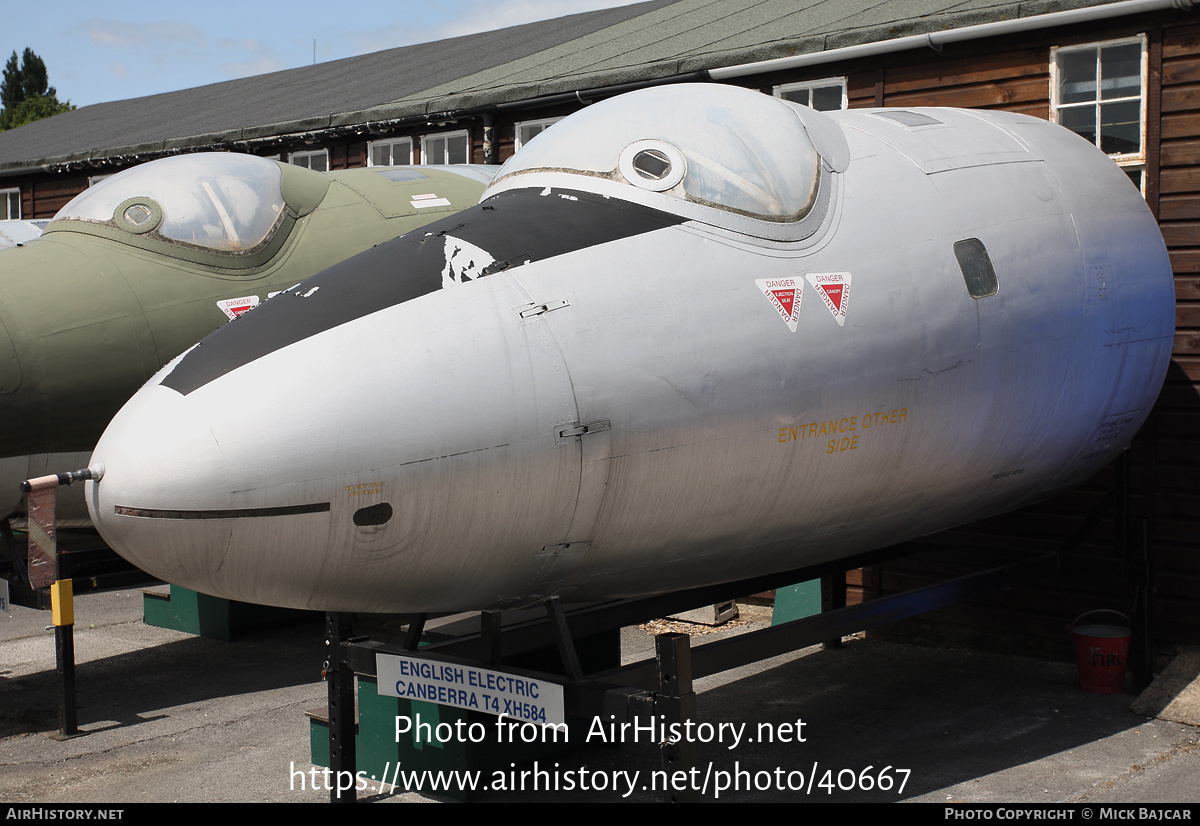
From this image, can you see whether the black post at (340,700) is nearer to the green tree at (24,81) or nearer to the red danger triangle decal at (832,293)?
the red danger triangle decal at (832,293)

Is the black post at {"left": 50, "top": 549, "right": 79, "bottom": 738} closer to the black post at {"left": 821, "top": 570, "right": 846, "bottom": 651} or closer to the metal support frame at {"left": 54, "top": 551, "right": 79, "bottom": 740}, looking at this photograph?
the metal support frame at {"left": 54, "top": 551, "right": 79, "bottom": 740}

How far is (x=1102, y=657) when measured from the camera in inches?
277

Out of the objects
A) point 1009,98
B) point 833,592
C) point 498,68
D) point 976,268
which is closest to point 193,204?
point 833,592

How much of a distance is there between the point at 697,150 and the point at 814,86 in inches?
190

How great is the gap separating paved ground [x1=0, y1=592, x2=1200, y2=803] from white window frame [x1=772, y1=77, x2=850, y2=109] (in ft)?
13.5

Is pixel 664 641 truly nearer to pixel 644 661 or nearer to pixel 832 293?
pixel 644 661

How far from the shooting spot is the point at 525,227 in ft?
14.2

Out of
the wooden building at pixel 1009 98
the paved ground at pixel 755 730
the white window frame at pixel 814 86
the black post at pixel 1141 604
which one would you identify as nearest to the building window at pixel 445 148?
the wooden building at pixel 1009 98

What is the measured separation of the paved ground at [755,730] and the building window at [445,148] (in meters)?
5.59

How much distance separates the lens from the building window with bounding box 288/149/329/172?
13.4m

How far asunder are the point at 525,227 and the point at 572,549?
1.20 meters

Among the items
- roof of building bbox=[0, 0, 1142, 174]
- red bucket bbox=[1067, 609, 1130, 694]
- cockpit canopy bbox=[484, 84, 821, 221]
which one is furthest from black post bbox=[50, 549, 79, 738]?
roof of building bbox=[0, 0, 1142, 174]
